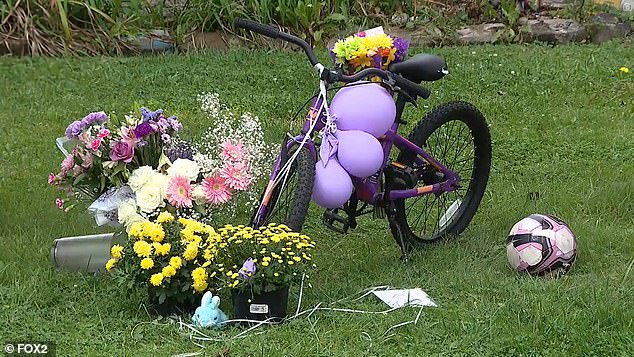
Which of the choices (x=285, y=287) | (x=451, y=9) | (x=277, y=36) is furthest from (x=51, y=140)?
A: (x=451, y=9)

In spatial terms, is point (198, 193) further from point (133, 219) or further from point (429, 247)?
point (429, 247)

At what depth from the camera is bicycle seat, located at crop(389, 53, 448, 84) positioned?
4.32 metres

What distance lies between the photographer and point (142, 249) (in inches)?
146

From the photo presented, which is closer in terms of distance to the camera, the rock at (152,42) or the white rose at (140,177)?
the white rose at (140,177)

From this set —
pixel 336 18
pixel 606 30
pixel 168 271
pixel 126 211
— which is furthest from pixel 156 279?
pixel 606 30

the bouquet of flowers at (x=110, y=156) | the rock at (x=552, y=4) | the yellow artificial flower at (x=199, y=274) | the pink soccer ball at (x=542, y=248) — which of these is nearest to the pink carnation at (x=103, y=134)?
the bouquet of flowers at (x=110, y=156)

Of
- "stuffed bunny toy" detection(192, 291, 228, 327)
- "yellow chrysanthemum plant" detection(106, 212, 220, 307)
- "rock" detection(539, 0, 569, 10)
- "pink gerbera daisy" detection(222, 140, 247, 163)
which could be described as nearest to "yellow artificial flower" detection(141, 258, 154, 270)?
"yellow chrysanthemum plant" detection(106, 212, 220, 307)

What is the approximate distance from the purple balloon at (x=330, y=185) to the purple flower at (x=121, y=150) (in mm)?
862

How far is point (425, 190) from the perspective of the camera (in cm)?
454

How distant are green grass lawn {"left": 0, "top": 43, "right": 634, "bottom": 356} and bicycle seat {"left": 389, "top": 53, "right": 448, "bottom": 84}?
0.90 m

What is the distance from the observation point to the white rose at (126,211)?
4055 mm

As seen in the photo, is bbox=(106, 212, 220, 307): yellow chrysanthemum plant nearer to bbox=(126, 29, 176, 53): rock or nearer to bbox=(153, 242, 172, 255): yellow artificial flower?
bbox=(153, 242, 172, 255): yellow artificial flower

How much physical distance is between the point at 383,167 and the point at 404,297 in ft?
2.28

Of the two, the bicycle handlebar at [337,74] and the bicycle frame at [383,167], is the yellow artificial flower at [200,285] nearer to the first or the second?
the bicycle frame at [383,167]
